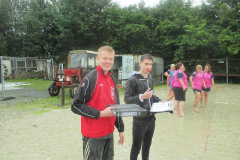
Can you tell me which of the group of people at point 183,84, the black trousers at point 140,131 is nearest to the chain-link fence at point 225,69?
the group of people at point 183,84

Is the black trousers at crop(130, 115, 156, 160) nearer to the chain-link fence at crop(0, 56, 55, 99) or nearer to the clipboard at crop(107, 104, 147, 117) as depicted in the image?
the clipboard at crop(107, 104, 147, 117)

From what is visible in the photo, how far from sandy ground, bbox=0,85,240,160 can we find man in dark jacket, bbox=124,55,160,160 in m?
0.83

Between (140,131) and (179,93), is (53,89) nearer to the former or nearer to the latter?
(179,93)

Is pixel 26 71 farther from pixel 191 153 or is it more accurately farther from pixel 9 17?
pixel 191 153

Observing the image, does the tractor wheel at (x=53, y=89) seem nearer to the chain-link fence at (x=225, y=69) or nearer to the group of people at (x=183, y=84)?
the group of people at (x=183, y=84)

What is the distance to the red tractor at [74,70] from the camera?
40.8 ft

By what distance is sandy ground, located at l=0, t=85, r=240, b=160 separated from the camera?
412 centimetres

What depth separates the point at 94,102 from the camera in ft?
7.54

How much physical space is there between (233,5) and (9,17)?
1301 inches

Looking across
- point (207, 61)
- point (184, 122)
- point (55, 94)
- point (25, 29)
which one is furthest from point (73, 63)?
point (25, 29)

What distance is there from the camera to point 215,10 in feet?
69.9

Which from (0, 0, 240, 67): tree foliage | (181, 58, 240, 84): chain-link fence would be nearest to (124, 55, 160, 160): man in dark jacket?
(0, 0, 240, 67): tree foliage

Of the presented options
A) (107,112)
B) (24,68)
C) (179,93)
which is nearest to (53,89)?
(179,93)

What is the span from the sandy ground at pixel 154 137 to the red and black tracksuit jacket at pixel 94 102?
1906 mm
